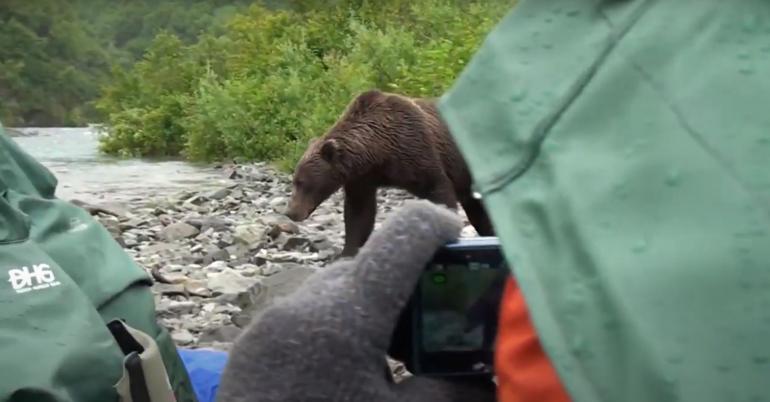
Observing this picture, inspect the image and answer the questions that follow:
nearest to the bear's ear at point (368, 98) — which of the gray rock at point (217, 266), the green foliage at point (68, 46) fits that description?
the gray rock at point (217, 266)

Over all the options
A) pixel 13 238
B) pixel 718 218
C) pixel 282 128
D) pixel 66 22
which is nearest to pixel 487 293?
pixel 718 218

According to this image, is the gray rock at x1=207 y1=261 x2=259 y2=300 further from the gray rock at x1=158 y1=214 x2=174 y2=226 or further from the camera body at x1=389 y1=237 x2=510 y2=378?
the camera body at x1=389 y1=237 x2=510 y2=378

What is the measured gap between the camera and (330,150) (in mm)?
7215

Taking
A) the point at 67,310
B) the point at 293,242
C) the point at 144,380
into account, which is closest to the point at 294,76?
the point at 293,242

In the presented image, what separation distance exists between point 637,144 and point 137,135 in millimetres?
27744

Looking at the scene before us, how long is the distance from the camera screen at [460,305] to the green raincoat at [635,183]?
217mm

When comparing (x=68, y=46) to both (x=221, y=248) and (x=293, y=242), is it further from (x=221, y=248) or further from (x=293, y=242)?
(x=293, y=242)

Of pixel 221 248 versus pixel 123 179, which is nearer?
pixel 221 248

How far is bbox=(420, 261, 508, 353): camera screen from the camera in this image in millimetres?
986

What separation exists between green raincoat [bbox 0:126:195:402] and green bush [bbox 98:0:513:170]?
5.96 m

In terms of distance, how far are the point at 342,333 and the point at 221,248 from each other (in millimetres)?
6918

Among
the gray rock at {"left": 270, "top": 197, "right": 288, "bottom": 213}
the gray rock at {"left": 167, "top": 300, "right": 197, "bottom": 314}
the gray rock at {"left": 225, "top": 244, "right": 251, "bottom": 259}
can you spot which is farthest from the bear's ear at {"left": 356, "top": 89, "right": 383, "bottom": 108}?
the gray rock at {"left": 270, "top": 197, "right": 288, "bottom": 213}

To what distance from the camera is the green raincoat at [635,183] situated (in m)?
0.63

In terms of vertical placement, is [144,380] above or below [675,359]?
below
